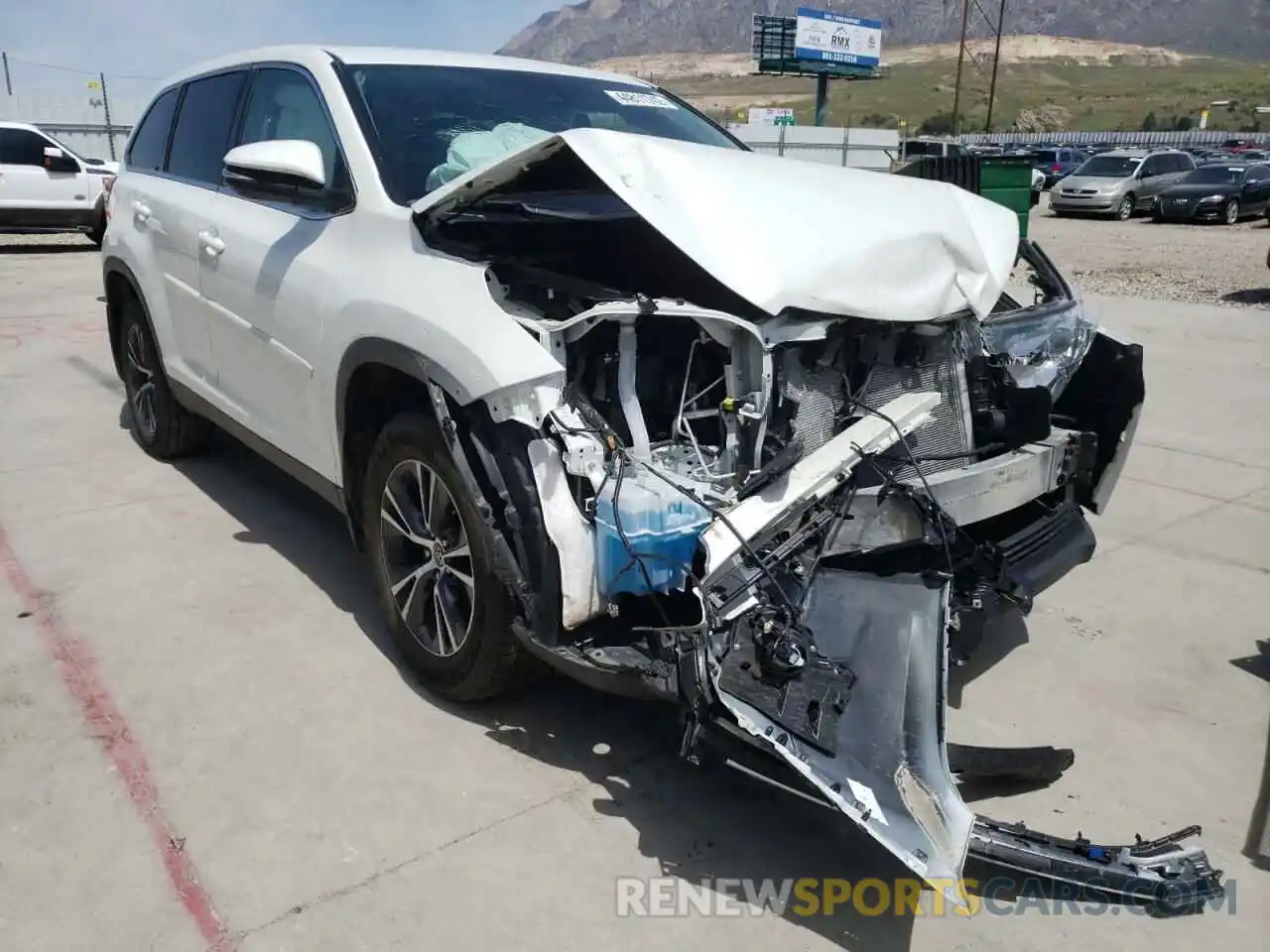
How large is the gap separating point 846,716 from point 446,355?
4.63ft

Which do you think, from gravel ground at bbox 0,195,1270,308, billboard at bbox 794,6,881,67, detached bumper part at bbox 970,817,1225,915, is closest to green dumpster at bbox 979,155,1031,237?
gravel ground at bbox 0,195,1270,308

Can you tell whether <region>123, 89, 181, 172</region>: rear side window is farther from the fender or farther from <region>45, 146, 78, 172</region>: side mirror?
<region>45, 146, 78, 172</region>: side mirror

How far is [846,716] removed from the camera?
255cm

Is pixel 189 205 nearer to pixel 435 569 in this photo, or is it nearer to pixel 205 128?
pixel 205 128

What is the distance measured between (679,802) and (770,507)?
2.97ft

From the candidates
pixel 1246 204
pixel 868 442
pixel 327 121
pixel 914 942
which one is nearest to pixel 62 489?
pixel 327 121

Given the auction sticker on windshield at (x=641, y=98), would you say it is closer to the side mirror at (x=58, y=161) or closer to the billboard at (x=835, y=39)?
the side mirror at (x=58, y=161)

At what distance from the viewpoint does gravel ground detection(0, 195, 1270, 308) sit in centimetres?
1312

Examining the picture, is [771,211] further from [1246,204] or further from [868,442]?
[1246,204]

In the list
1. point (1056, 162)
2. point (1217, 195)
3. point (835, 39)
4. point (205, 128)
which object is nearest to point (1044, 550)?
→ point (205, 128)

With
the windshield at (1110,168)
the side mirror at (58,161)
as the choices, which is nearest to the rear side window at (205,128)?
the side mirror at (58,161)

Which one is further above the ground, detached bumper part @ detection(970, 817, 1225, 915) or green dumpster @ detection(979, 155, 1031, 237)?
green dumpster @ detection(979, 155, 1031, 237)

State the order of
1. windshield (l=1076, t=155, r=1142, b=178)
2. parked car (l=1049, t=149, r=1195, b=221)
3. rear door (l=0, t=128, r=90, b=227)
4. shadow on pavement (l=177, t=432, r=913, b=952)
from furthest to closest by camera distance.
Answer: windshield (l=1076, t=155, r=1142, b=178) → parked car (l=1049, t=149, r=1195, b=221) → rear door (l=0, t=128, r=90, b=227) → shadow on pavement (l=177, t=432, r=913, b=952)

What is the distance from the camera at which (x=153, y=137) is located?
533 cm
